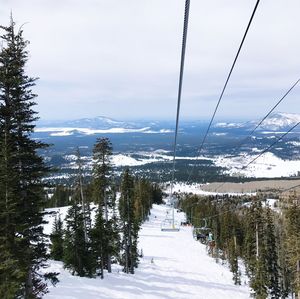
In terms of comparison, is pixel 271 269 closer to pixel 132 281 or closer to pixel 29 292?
pixel 132 281

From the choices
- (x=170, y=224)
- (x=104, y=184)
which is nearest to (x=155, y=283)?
(x=104, y=184)

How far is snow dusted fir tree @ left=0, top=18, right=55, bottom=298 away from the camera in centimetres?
2017

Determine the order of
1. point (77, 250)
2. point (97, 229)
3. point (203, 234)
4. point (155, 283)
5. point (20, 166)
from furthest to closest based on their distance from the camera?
point (203, 234), point (155, 283), point (97, 229), point (77, 250), point (20, 166)

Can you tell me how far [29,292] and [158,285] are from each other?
22.0m

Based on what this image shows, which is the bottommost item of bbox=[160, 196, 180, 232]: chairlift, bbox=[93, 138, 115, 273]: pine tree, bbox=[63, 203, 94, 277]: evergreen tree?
bbox=[160, 196, 180, 232]: chairlift

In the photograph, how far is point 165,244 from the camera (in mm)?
82750

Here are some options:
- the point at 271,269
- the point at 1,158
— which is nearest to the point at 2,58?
the point at 1,158

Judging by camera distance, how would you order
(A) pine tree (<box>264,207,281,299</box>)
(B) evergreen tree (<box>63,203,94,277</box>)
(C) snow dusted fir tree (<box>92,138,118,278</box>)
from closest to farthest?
(B) evergreen tree (<box>63,203,94,277</box>) → (C) snow dusted fir tree (<box>92,138,118,278</box>) → (A) pine tree (<box>264,207,281,299</box>)

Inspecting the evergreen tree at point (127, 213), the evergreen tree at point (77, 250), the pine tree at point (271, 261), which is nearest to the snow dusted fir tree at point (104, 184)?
the evergreen tree at point (77, 250)

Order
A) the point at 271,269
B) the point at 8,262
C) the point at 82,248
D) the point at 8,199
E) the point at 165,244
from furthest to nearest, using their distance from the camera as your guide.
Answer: the point at 165,244
the point at 271,269
the point at 82,248
the point at 8,199
the point at 8,262

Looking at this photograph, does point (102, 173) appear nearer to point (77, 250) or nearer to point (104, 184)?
point (104, 184)

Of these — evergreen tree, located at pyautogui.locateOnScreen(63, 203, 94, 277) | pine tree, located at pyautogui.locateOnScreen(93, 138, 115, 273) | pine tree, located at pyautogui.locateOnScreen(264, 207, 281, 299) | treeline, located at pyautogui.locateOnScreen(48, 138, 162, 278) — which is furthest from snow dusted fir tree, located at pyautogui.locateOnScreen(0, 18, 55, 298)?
pine tree, located at pyautogui.locateOnScreen(264, 207, 281, 299)

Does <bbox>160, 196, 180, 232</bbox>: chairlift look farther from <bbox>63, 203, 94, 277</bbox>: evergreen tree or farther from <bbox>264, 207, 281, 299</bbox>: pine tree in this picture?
<bbox>264, 207, 281, 299</bbox>: pine tree

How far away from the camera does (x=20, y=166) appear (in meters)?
21.8
